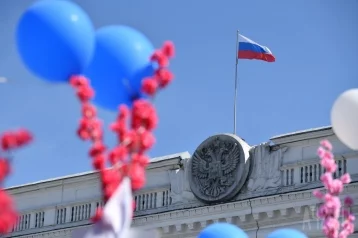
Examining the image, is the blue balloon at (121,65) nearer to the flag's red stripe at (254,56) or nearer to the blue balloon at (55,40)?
the blue balloon at (55,40)

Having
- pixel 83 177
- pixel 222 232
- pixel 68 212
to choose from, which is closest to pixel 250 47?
pixel 83 177

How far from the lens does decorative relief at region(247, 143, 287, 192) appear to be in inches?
1202

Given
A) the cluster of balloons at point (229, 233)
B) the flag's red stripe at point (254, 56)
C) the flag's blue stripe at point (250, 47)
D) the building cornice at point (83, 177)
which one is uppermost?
the flag's blue stripe at point (250, 47)

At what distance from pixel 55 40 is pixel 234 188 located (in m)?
18.3

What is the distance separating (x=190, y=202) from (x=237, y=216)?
1.75 m

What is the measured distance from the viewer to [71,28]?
13.1 metres

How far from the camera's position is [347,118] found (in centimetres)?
1692

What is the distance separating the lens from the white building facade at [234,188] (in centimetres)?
2977

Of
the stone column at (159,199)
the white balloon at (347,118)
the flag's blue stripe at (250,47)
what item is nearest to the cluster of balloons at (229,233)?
the white balloon at (347,118)

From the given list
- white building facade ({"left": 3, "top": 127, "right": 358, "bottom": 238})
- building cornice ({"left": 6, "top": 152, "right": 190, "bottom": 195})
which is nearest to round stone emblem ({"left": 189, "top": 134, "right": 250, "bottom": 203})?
white building facade ({"left": 3, "top": 127, "right": 358, "bottom": 238})

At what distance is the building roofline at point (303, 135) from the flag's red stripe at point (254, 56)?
2987 millimetres

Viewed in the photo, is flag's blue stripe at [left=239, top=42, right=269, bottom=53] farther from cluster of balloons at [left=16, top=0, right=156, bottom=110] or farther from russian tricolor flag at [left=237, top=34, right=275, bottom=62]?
cluster of balloons at [left=16, top=0, right=156, bottom=110]

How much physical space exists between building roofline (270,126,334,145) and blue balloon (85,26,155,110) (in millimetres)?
16801

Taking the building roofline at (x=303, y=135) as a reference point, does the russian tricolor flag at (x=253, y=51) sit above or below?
above
